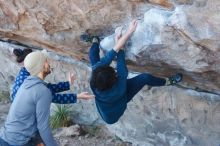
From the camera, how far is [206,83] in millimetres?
5457

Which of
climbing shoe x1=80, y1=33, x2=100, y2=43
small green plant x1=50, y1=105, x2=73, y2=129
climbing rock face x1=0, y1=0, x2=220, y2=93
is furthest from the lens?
small green plant x1=50, y1=105, x2=73, y2=129

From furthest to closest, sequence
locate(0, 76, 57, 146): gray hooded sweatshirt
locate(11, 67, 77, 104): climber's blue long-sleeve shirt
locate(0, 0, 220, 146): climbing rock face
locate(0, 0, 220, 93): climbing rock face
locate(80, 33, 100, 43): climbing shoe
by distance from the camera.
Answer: locate(80, 33, 100, 43): climbing shoe
locate(11, 67, 77, 104): climber's blue long-sleeve shirt
locate(0, 0, 220, 146): climbing rock face
locate(0, 0, 220, 93): climbing rock face
locate(0, 76, 57, 146): gray hooded sweatshirt

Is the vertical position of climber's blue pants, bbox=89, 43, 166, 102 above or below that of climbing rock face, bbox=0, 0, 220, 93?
below

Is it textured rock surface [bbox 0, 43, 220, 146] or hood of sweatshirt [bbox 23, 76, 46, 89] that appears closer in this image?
hood of sweatshirt [bbox 23, 76, 46, 89]

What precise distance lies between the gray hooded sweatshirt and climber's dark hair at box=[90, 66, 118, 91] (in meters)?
0.54

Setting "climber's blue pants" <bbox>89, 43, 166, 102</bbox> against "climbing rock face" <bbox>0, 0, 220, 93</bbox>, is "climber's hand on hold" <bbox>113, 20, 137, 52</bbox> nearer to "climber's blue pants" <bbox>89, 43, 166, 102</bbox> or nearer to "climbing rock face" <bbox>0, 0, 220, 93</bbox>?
"climbing rock face" <bbox>0, 0, 220, 93</bbox>

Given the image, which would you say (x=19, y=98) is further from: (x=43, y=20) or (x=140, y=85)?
(x=43, y=20)

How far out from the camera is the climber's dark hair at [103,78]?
15.7ft

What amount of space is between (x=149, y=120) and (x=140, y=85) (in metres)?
1.19

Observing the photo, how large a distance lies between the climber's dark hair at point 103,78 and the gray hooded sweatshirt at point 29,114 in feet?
1.76

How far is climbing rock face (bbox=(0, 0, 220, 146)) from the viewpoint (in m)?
4.71

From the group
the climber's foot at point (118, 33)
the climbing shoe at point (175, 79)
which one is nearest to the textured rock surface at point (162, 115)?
the climbing shoe at point (175, 79)

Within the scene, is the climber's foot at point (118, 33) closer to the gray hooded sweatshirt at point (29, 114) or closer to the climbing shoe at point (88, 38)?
the climbing shoe at point (88, 38)

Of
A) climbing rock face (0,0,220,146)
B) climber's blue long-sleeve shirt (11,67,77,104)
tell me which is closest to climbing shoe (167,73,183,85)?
climbing rock face (0,0,220,146)
